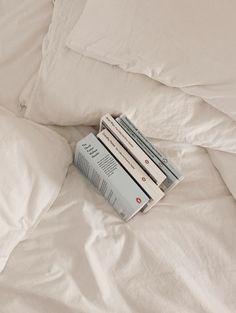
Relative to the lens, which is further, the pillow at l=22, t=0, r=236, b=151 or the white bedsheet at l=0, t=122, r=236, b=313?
the pillow at l=22, t=0, r=236, b=151

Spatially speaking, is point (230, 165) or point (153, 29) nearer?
point (153, 29)

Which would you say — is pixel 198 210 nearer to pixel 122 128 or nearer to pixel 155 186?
pixel 155 186

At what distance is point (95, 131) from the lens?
0.85 m

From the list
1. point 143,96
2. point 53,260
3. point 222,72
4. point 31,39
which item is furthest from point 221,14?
point 53,260

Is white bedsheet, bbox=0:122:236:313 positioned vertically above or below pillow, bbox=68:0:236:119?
below

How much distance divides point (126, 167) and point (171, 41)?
28cm

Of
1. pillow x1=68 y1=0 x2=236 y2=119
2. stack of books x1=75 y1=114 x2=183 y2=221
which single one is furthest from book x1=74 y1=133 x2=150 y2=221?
pillow x1=68 y1=0 x2=236 y2=119

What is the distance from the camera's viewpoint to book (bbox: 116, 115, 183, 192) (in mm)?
735

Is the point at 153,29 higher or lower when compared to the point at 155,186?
higher

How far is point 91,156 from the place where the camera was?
737 mm

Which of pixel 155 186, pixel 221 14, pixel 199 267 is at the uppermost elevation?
pixel 221 14

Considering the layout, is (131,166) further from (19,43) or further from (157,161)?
(19,43)

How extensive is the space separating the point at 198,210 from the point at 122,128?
0.83 ft

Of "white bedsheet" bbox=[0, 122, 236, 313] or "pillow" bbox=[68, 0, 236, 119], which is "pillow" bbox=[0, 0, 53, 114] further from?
"white bedsheet" bbox=[0, 122, 236, 313]
